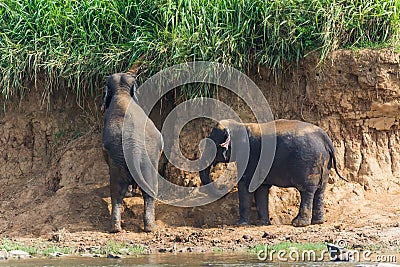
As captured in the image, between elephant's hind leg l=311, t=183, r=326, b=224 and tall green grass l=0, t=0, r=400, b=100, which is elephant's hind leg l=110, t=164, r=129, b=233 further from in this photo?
elephant's hind leg l=311, t=183, r=326, b=224

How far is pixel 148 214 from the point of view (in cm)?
1143

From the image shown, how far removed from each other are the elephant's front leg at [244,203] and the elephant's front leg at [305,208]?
0.58m

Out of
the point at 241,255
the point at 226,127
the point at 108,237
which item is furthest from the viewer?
the point at 226,127

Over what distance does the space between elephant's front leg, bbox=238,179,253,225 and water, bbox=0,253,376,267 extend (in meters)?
1.36

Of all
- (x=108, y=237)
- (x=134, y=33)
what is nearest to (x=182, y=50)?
(x=134, y=33)

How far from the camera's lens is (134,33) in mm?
12461

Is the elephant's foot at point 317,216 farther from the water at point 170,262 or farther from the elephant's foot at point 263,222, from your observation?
the water at point 170,262

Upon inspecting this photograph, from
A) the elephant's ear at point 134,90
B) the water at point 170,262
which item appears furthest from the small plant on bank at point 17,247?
the elephant's ear at point 134,90

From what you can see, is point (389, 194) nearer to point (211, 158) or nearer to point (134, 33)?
point (211, 158)

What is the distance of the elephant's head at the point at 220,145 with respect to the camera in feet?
39.3

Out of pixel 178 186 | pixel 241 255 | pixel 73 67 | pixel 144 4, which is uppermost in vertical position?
pixel 144 4

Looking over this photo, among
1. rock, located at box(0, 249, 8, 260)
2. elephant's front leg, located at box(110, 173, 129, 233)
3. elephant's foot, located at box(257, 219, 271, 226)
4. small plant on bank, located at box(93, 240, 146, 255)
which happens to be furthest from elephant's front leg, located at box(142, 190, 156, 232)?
rock, located at box(0, 249, 8, 260)

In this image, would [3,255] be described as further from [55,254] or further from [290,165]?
[290,165]

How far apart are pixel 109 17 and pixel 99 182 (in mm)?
2153
